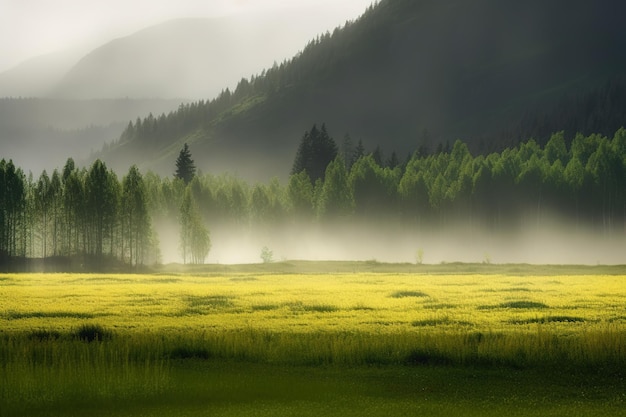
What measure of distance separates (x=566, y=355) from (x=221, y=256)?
435ft

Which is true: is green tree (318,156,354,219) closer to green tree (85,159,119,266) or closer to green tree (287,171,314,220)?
green tree (287,171,314,220)

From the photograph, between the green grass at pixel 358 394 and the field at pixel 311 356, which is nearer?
the green grass at pixel 358 394

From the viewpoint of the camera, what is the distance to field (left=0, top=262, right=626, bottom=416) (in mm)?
28484

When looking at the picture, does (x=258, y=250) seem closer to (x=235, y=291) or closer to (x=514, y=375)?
(x=235, y=291)

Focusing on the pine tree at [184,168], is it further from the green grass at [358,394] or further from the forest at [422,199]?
the green grass at [358,394]

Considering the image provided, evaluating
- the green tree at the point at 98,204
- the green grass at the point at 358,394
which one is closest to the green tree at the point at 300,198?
the green tree at the point at 98,204

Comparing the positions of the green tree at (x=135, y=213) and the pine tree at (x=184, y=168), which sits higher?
the pine tree at (x=184, y=168)

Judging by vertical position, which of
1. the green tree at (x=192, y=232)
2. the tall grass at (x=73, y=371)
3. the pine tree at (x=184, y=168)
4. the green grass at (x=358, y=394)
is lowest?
the green grass at (x=358, y=394)

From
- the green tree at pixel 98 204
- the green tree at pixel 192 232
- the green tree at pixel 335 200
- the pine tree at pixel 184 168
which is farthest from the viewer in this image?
the pine tree at pixel 184 168

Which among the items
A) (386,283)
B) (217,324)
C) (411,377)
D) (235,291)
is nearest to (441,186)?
(386,283)

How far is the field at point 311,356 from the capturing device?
28.5 metres

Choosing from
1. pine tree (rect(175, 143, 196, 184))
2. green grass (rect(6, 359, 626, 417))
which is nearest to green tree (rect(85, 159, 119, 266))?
pine tree (rect(175, 143, 196, 184))

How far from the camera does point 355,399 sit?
29.1 m

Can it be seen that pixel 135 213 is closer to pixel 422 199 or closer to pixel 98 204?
pixel 98 204
